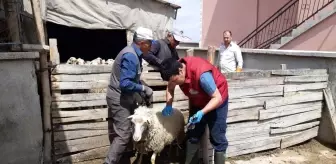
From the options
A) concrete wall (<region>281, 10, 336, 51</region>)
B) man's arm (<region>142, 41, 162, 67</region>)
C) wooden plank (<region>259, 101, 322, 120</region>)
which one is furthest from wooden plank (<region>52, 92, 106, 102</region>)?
concrete wall (<region>281, 10, 336, 51</region>)

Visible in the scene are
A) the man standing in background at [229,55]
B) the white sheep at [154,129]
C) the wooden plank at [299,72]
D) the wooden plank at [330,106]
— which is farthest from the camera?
the man standing in background at [229,55]

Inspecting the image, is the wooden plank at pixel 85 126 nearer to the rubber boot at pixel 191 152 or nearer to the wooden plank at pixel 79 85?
the wooden plank at pixel 79 85

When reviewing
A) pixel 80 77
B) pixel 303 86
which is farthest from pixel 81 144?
pixel 303 86

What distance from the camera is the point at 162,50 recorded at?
5.66 metres

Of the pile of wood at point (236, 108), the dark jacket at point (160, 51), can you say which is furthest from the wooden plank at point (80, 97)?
the dark jacket at point (160, 51)

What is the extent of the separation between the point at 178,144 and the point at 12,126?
98.9 inches

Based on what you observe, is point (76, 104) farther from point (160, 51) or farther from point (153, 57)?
point (160, 51)

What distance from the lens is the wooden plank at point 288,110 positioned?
17.7 ft

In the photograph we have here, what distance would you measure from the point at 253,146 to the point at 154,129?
1992mm

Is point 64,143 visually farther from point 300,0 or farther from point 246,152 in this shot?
point 300,0

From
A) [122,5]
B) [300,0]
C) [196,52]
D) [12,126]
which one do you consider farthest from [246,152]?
[300,0]

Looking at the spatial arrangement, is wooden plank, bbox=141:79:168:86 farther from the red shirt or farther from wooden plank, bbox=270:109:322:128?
wooden plank, bbox=270:109:322:128

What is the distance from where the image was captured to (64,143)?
14.5 feet

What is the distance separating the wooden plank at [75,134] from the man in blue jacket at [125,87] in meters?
0.45
